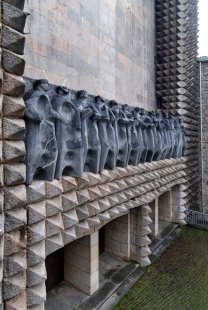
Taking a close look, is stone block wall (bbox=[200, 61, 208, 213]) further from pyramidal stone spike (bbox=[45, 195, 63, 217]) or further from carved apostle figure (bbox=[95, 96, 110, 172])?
pyramidal stone spike (bbox=[45, 195, 63, 217])

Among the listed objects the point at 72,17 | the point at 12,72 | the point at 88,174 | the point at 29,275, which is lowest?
the point at 29,275

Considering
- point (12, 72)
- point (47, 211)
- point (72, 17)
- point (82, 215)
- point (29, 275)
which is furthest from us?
point (72, 17)

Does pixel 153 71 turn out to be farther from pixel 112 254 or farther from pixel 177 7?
pixel 112 254

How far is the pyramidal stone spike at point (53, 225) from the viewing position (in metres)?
6.01

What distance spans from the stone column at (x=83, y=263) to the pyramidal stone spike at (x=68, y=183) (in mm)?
3133

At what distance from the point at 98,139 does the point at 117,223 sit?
19.0ft

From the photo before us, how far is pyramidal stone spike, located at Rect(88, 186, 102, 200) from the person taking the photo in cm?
757

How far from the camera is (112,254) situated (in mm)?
12562

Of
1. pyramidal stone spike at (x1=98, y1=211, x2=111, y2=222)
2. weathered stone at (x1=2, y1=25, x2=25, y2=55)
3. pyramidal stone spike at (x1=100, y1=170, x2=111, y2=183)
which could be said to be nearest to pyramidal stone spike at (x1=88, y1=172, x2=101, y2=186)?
pyramidal stone spike at (x1=100, y1=170, x2=111, y2=183)

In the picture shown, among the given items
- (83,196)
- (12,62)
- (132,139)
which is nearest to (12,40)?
(12,62)

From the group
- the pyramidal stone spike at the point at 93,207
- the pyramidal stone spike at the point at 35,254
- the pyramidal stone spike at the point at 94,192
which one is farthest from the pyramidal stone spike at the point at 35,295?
the pyramidal stone spike at the point at 94,192

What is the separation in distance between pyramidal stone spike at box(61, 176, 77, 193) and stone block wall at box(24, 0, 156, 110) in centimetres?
299

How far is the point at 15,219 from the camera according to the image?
4.86 m

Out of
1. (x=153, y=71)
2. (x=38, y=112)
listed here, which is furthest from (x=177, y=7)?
(x=38, y=112)
